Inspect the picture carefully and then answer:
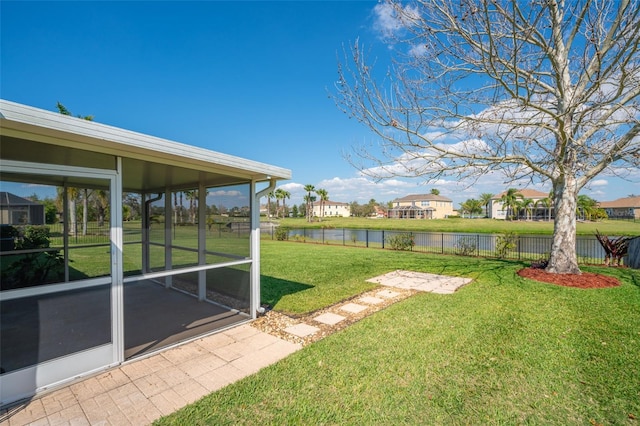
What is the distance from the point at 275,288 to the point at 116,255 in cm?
373

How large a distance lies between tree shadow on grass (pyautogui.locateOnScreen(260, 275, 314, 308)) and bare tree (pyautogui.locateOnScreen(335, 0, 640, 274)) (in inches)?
116

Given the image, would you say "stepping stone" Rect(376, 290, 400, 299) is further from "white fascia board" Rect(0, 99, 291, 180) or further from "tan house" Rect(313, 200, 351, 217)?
"tan house" Rect(313, 200, 351, 217)

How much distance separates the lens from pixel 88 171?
281 centimetres

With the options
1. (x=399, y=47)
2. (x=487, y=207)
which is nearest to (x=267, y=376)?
(x=399, y=47)

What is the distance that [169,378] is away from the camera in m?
2.78

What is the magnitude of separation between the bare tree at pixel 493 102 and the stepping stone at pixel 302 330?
361 centimetres

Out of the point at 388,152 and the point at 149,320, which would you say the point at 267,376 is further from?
the point at 388,152

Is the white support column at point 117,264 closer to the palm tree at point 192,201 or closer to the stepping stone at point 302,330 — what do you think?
the stepping stone at point 302,330

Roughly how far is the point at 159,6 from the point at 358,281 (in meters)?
8.26

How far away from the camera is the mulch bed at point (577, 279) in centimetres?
596

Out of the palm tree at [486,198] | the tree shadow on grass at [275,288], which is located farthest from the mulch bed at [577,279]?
the palm tree at [486,198]

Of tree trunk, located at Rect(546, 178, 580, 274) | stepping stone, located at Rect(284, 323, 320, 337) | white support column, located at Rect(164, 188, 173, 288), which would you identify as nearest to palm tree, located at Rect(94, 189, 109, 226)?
white support column, located at Rect(164, 188, 173, 288)

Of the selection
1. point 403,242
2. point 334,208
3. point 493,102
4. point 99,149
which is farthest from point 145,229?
point 334,208

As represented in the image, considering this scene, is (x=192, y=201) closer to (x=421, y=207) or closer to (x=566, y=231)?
(x=566, y=231)
